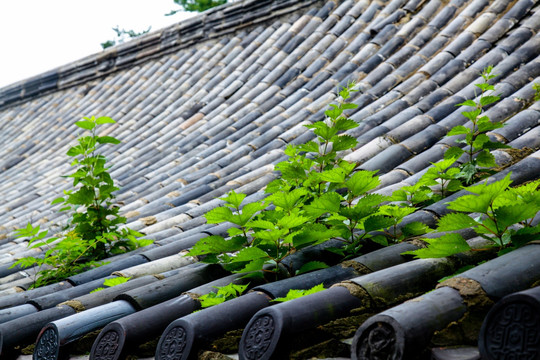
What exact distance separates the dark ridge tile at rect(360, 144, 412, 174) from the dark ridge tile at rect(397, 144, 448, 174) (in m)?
0.08

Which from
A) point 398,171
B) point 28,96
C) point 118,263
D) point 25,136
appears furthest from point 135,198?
point 28,96

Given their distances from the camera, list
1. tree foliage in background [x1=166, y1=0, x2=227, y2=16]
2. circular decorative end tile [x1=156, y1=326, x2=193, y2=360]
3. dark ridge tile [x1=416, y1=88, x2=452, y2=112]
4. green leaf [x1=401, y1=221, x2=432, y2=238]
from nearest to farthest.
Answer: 1. circular decorative end tile [x1=156, y1=326, x2=193, y2=360]
2. green leaf [x1=401, y1=221, x2=432, y2=238]
3. dark ridge tile [x1=416, y1=88, x2=452, y2=112]
4. tree foliage in background [x1=166, y1=0, x2=227, y2=16]

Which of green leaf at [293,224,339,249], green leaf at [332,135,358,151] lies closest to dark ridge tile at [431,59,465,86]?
green leaf at [332,135,358,151]

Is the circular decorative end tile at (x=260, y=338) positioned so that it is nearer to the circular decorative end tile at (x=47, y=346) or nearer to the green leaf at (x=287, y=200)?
the green leaf at (x=287, y=200)

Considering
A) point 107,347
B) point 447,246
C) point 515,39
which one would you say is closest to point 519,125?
point 515,39

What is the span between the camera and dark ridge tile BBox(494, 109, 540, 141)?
323 centimetres

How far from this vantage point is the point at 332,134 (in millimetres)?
2828

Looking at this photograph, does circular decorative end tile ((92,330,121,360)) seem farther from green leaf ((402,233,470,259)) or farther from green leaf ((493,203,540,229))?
green leaf ((493,203,540,229))

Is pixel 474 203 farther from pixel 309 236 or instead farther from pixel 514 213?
pixel 309 236

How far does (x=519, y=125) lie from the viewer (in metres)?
3.27

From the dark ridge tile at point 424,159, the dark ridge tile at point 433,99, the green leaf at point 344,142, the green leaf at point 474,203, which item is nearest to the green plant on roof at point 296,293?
the green leaf at point 474,203

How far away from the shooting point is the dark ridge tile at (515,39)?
4.17 meters

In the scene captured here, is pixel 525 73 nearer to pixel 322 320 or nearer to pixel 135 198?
pixel 322 320

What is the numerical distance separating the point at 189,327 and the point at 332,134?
139 cm
